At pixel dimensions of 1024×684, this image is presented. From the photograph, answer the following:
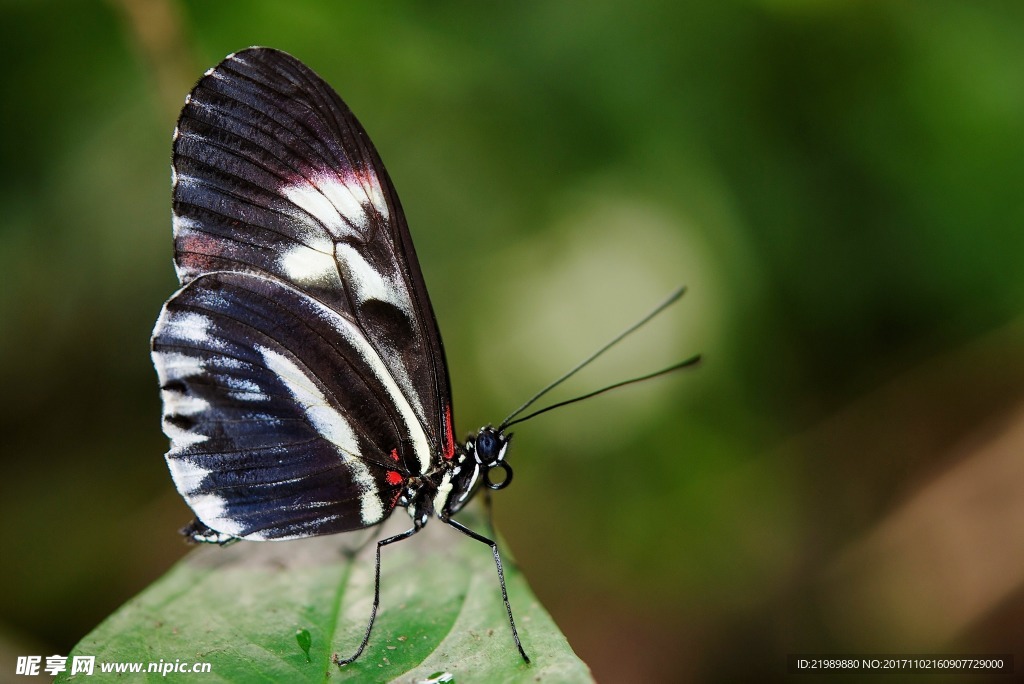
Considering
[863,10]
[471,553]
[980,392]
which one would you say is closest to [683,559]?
[471,553]

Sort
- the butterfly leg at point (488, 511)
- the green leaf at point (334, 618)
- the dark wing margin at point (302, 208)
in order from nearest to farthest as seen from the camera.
A: the green leaf at point (334, 618) → the dark wing margin at point (302, 208) → the butterfly leg at point (488, 511)

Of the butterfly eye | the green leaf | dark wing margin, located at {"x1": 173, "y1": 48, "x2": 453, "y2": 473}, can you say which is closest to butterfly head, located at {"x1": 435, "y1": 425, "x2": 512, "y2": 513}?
the butterfly eye

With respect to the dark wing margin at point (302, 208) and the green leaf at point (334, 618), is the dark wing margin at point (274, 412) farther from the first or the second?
the green leaf at point (334, 618)

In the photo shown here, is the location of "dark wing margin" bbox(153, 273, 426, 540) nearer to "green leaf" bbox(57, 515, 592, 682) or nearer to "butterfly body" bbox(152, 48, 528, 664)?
"butterfly body" bbox(152, 48, 528, 664)

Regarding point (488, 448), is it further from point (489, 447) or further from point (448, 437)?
point (448, 437)

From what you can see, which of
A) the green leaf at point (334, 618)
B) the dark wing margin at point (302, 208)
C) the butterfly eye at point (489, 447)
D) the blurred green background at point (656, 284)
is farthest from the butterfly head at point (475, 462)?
the blurred green background at point (656, 284)

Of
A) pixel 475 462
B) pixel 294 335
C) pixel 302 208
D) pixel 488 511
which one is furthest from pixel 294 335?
pixel 488 511
